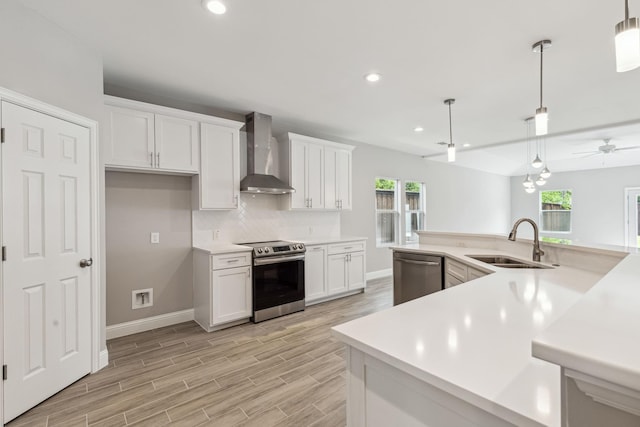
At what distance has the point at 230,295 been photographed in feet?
11.5

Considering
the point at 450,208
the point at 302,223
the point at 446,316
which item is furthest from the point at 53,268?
the point at 450,208

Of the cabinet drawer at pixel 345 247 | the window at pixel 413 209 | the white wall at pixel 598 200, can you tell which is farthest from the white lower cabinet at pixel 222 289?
the white wall at pixel 598 200

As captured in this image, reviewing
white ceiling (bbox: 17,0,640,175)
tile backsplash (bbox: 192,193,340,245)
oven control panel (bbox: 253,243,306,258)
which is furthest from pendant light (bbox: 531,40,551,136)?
tile backsplash (bbox: 192,193,340,245)

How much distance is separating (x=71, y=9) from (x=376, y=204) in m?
5.15

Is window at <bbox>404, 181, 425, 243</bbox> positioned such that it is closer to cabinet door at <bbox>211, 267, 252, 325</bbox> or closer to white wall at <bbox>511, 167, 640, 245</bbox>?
cabinet door at <bbox>211, 267, 252, 325</bbox>

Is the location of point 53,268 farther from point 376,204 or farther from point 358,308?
point 376,204

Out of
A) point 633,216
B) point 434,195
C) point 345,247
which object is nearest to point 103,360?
point 345,247

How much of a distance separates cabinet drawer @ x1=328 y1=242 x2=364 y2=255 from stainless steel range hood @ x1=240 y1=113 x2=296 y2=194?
1.11 metres

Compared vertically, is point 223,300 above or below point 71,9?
below

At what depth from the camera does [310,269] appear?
430 centimetres

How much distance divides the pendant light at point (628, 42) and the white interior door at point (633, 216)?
9.07 metres

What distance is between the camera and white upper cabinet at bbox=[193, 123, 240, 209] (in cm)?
361

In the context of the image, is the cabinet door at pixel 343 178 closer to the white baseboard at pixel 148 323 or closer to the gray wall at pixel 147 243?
the gray wall at pixel 147 243

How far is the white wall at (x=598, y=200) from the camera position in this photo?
306 inches
